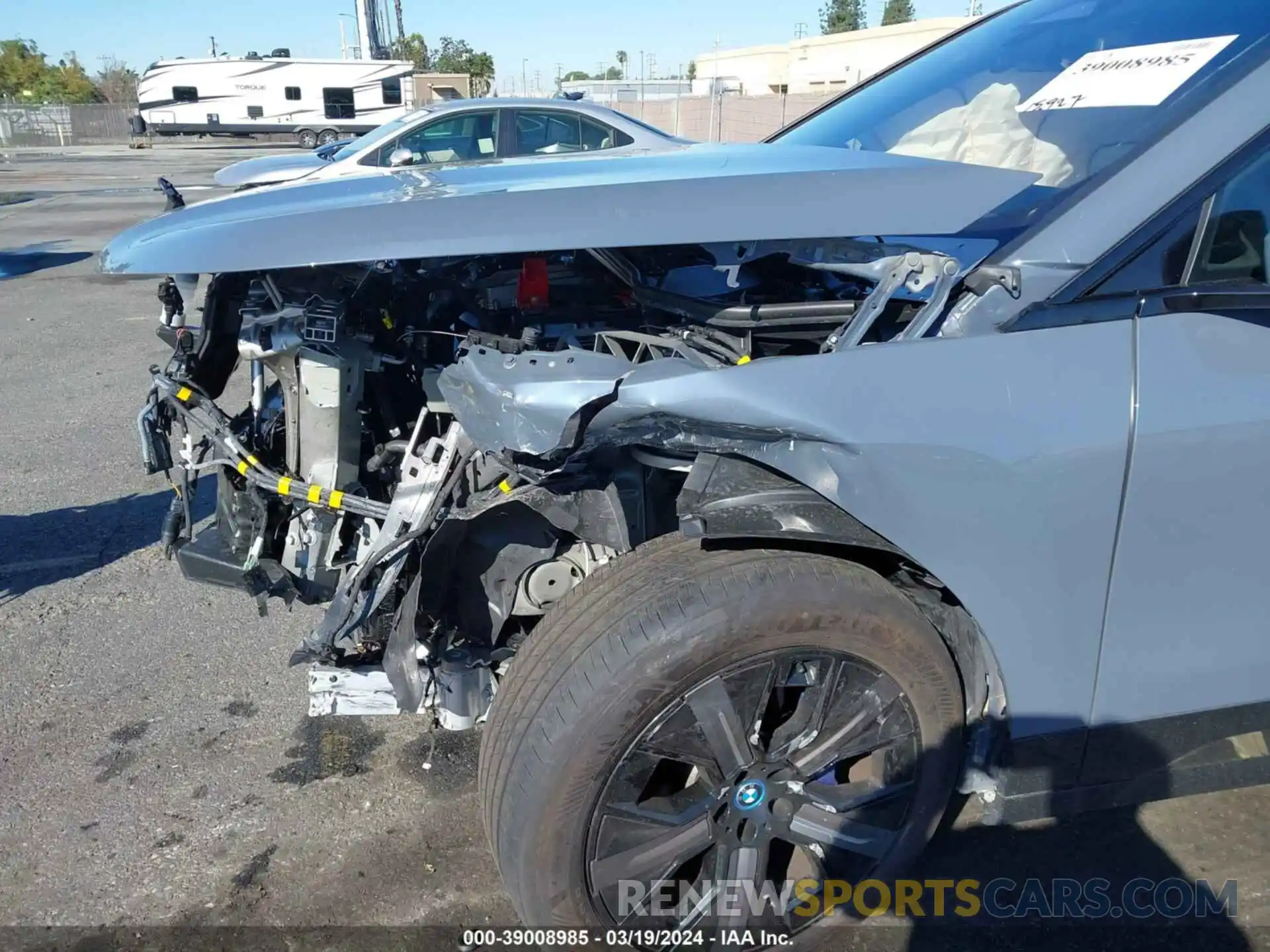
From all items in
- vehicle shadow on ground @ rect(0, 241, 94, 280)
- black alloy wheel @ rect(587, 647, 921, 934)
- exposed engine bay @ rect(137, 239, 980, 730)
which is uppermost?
exposed engine bay @ rect(137, 239, 980, 730)

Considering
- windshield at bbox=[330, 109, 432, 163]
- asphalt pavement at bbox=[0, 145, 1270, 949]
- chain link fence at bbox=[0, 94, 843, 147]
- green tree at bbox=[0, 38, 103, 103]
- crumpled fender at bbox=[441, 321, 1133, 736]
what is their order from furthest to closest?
1. green tree at bbox=[0, 38, 103, 103]
2. chain link fence at bbox=[0, 94, 843, 147]
3. windshield at bbox=[330, 109, 432, 163]
4. asphalt pavement at bbox=[0, 145, 1270, 949]
5. crumpled fender at bbox=[441, 321, 1133, 736]

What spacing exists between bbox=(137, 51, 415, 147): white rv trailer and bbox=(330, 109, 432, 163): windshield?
84.8 ft

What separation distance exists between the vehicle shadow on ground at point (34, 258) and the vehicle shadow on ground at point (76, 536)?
25.0 ft

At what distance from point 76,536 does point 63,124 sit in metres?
47.6

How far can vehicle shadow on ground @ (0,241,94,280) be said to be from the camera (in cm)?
1071

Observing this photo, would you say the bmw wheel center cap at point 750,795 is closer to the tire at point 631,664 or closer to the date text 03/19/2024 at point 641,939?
the tire at point 631,664

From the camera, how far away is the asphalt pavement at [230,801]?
2307mm

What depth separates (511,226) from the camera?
196 centimetres

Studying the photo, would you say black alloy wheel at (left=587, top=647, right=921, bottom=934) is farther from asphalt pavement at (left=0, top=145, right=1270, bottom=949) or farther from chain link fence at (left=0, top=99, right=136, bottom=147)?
chain link fence at (left=0, top=99, right=136, bottom=147)

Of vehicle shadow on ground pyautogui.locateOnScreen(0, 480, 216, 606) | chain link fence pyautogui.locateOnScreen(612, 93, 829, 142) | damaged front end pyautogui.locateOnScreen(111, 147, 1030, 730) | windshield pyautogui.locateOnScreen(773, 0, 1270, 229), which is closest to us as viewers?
damaged front end pyautogui.locateOnScreen(111, 147, 1030, 730)

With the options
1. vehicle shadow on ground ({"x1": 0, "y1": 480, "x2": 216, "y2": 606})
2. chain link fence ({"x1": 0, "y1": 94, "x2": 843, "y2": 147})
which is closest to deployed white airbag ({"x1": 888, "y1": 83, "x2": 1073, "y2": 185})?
chain link fence ({"x1": 0, "y1": 94, "x2": 843, "y2": 147})

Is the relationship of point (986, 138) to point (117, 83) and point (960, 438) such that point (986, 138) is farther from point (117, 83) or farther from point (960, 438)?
point (117, 83)

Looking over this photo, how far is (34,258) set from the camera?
11.5 meters

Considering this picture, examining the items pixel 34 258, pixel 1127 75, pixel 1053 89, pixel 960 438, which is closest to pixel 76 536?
pixel 960 438
